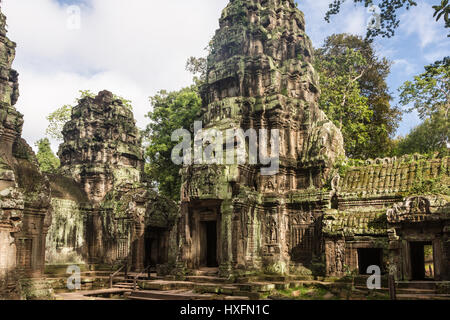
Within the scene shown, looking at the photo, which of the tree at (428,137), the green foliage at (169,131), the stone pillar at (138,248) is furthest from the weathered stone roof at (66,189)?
the tree at (428,137)

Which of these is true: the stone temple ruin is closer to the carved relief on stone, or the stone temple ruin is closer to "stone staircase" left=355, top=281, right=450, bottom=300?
the carved relief on stone

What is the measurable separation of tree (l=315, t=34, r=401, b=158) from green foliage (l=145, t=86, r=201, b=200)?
8198 millimetres

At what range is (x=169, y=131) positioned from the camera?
25828 mm

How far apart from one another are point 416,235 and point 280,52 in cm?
1069

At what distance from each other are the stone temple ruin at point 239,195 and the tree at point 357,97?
236 inches

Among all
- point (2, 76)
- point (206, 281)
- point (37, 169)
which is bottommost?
point (206, 281)

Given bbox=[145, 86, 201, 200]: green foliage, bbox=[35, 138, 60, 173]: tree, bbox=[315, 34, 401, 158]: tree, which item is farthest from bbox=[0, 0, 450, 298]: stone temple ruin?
bbox=[35, 138, 60, 173]: tree

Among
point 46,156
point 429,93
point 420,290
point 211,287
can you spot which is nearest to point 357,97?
point 429,93

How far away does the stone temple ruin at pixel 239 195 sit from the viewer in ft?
42.6

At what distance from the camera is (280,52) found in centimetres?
1989

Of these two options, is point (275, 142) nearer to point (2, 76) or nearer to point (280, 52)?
point (280, 52)

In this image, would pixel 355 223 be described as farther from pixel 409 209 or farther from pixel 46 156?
pixel 46 156

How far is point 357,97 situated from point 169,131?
463 inches
